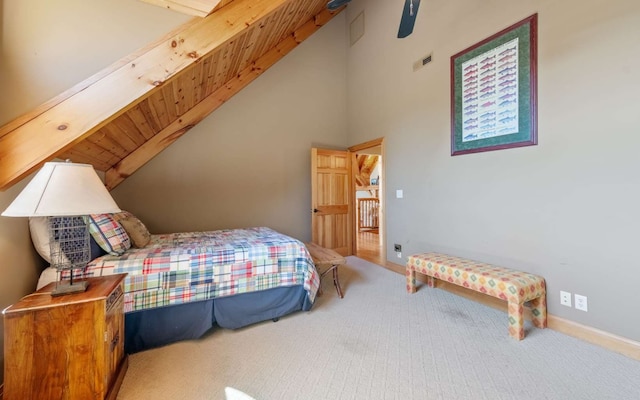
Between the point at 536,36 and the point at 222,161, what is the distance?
3.80 meters

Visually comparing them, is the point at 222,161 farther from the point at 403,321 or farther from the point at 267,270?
the point at 403,321

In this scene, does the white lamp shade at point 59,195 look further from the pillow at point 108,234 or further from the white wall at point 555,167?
the white wall at point 555,167

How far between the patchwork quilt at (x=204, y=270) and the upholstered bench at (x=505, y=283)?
1257mm

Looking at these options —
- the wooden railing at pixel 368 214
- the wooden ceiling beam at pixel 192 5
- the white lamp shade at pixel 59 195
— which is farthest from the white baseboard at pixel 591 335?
the wooden railing at pixel 368 214

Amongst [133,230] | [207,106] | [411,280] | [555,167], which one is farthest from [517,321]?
[207,106]

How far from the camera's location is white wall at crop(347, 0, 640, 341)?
179 centimetres

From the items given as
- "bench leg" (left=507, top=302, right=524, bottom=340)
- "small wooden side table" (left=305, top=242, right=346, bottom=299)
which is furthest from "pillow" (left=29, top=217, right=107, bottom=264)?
"bench leg" (left=507, top=302, right=524, bottom=340)

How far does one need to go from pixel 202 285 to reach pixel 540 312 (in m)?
2.72

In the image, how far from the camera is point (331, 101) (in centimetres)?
476

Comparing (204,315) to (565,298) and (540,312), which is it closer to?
(540,312)

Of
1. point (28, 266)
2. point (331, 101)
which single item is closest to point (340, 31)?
point (331, 101)

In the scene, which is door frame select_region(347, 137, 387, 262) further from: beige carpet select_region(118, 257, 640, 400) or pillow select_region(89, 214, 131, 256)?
pillow select_region(89, 214, 131, 256)

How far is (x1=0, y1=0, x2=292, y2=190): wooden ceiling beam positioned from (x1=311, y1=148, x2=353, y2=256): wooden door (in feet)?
7.89

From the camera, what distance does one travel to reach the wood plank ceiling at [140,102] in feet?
4.93
